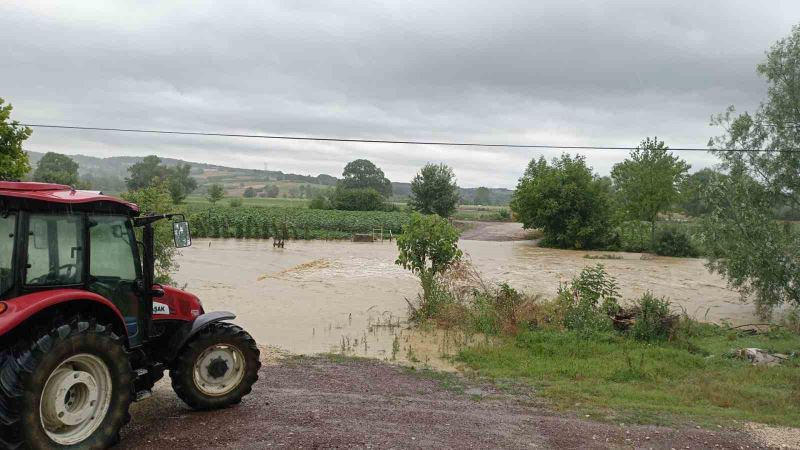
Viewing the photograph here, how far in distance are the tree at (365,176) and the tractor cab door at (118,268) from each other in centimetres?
12516

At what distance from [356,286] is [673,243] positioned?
2634cm

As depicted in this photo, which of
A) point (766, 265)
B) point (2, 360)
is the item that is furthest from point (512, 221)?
point (2, 360)

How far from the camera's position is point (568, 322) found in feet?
47.4

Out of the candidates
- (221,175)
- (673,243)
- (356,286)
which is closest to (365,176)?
(221,175)

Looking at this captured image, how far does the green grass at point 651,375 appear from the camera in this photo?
8344 mm

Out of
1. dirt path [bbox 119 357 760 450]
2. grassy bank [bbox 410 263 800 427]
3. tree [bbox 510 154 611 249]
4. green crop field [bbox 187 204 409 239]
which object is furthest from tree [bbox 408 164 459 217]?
dirt path [bbox 119 357 760 450]

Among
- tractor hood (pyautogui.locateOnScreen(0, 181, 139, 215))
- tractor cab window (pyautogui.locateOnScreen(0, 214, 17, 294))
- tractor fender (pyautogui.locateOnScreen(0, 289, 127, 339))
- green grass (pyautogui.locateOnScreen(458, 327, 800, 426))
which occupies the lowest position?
green grass (pyautogui.locateOnScreen(458, 327, 800, 426))

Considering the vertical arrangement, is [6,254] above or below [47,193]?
below

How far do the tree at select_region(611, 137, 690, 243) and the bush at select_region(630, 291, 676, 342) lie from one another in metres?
29.3

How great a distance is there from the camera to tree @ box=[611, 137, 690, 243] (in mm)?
41000

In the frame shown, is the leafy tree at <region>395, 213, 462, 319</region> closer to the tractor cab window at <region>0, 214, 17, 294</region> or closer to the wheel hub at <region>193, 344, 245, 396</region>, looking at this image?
the wheel hub at <region>193, 344, 245, 396</region>

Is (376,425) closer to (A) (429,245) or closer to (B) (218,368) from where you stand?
(B) (218,368)

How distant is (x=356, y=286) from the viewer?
77.5 ft

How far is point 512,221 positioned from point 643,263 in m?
46.5
